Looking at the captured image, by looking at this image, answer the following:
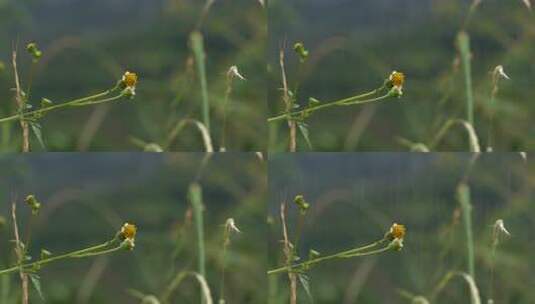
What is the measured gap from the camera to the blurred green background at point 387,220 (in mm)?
2803

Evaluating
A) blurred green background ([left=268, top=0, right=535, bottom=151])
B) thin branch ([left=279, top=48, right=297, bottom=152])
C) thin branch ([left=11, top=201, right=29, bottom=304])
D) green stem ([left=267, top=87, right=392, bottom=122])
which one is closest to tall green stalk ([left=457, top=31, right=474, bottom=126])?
blurred green background ([left=268, top=0, right=535, bottom=151])

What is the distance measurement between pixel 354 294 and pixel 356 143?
1.29 feet

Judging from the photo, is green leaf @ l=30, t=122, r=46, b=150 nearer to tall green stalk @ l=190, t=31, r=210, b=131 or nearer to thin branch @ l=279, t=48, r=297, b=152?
tall green stalk @ l=190, t=31, r=210, b=131

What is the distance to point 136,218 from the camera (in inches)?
110

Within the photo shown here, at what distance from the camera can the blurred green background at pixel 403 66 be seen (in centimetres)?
279

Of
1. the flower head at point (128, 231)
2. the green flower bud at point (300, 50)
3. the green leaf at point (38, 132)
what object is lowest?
the flower head at point (128, 231)

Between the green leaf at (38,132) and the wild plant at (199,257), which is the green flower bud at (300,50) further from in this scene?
the green leaf at (38,132)

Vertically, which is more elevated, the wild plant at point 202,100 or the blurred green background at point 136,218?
the wild plant at point 202,100

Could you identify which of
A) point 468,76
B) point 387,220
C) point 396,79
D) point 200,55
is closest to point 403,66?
point 396,79

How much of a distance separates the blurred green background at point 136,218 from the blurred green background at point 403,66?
21cm

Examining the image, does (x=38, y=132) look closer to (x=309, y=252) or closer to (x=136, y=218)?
(x=136, y=218)

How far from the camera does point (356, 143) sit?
2.82 meters

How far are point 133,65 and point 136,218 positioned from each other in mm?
393

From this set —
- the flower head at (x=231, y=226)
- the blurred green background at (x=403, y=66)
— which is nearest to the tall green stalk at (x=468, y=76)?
the blurred green background at (x=403, y=66)
